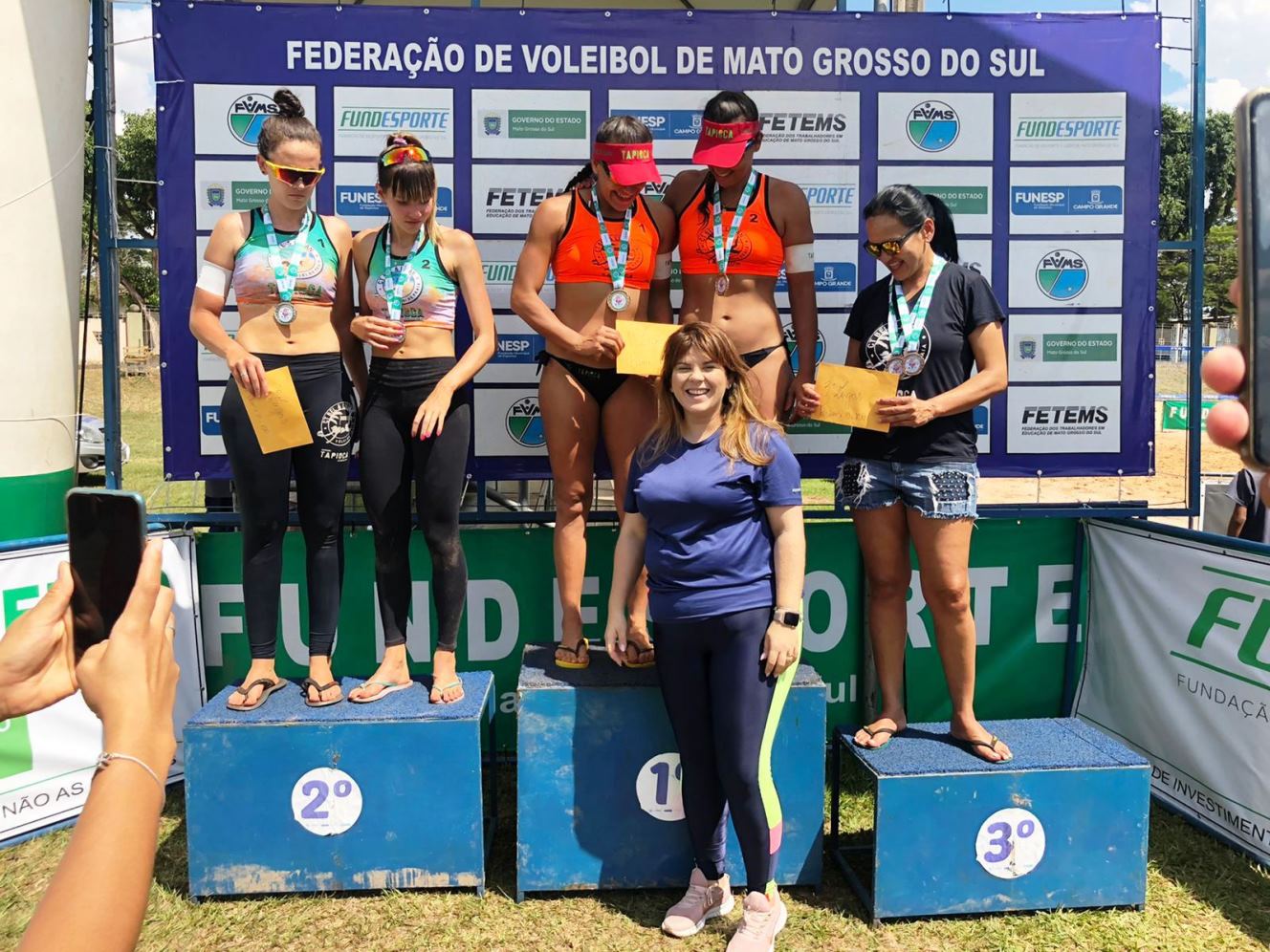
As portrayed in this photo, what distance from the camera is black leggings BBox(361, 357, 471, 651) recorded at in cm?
337

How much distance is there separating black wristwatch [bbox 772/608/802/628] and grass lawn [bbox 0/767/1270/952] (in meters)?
1.01

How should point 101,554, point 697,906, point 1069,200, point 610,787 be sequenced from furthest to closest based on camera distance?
1. point 1069,200
2. point 610,787
3. point 697,906
4. point 101,554

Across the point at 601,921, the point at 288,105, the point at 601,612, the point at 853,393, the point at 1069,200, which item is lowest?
the point at 601,921

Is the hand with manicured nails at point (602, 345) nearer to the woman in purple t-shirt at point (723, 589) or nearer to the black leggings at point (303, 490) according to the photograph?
the woman in purple t-shirt at point (723, 589)

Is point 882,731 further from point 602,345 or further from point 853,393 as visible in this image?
point 602,345

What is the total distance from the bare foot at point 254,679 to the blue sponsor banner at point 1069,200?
12.0ft

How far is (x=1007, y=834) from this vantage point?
122 inches

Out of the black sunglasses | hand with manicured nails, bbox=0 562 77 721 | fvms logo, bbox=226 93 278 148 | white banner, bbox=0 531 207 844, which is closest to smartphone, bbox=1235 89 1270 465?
hand with manicured nails, bbox=0 562 77 721

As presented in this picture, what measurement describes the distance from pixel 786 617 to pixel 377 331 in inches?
67.3

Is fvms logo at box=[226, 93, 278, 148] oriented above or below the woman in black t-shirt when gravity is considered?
above

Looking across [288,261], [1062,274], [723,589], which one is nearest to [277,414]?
[288,261]

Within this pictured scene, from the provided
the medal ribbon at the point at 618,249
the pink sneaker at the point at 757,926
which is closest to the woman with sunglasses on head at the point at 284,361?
the medal ribbon at the point at 618,249

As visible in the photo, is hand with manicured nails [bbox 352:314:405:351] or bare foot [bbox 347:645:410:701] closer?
hand with manicured nails [bbox 352:314:405:351]

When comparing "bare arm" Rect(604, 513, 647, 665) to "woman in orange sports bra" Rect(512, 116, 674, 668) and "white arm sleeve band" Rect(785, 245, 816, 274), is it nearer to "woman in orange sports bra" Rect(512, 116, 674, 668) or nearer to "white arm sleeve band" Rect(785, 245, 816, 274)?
"woman in orange sports bra" Rect(512, 116, 674, 668)
